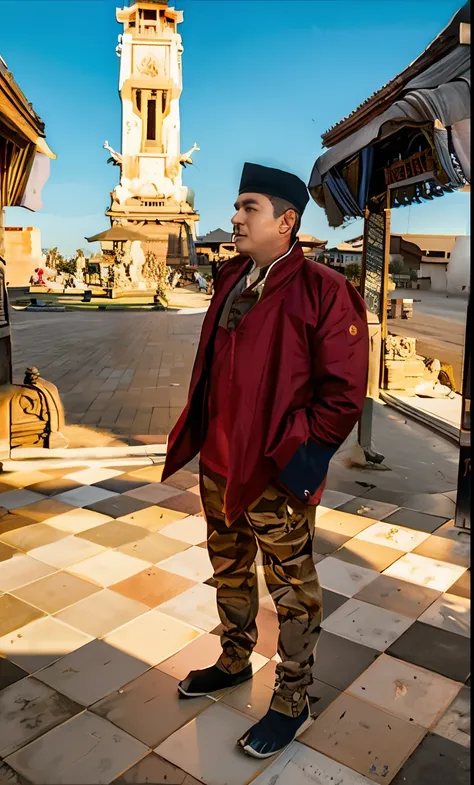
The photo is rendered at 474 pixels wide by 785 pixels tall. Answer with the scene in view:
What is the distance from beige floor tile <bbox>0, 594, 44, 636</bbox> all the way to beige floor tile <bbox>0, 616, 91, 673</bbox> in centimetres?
4

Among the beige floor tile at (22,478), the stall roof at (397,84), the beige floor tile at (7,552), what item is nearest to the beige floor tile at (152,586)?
the beige floor tile at (7,552)

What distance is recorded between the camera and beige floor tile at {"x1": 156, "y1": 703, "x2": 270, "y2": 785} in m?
1.92

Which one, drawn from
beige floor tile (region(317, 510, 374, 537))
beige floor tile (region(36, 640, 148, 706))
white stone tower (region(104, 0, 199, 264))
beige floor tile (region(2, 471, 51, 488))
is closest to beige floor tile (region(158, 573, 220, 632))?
beige floor tile (region(36, 640, 148, 706))

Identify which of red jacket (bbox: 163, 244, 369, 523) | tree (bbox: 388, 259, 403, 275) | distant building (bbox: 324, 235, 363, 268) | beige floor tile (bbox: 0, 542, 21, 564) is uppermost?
distant building (bbox: 324, 235, 363, 268)

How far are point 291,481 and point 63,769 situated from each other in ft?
3.79

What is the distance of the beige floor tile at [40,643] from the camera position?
2.53 m

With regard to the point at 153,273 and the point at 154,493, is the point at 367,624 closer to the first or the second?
the point at 154,493

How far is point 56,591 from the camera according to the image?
10.1 ft

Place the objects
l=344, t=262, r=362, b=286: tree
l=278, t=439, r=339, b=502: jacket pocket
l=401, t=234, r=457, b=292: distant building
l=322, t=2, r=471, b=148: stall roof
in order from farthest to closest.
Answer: l=401, t=234, r=457, b=292: distant building → l=344, t=262, r=362, b=286: tree → l=322, t=2, r=471, b=148: stall roof → l=278, t=439, r=339, b=502: jacket pocket

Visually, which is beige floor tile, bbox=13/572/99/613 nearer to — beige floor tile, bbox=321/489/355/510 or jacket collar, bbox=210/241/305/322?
jacket collar, bbox=210/241/305/322

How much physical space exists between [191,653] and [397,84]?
14.7 feet

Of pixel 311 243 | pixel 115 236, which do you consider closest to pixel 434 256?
pixel 311 243

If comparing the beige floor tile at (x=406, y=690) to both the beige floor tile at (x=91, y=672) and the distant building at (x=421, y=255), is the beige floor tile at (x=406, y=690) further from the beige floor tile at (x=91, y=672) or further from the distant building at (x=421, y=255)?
the distant building at (x=421, y=255)

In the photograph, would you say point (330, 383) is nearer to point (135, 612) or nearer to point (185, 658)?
point (185, 658)
